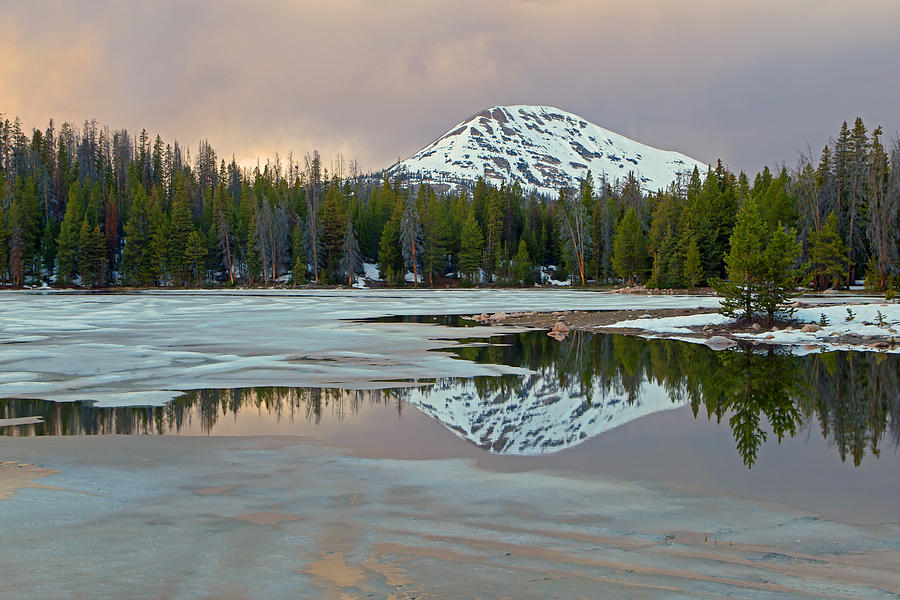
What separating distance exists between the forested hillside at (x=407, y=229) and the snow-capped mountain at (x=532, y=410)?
178 ft

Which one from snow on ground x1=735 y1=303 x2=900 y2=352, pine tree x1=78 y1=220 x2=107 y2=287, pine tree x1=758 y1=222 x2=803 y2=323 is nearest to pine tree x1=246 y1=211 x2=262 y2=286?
pine tree x1=78 y1=220 x2=107 y2=287

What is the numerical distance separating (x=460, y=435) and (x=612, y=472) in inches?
111

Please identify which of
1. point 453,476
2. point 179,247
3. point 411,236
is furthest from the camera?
point 179,247

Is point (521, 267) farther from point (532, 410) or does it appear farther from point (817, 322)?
point (532, 410)

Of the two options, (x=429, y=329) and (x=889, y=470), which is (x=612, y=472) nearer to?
(x=889, y=470)

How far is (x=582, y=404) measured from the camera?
14016mm

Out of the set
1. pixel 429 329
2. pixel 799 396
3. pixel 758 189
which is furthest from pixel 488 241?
pixel 799 396

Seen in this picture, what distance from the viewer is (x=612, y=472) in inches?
354

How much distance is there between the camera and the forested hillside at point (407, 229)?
68.2 m

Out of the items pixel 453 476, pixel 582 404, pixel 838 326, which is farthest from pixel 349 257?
pixel 453 476

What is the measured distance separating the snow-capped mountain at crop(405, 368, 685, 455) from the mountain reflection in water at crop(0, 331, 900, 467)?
0.02 meters

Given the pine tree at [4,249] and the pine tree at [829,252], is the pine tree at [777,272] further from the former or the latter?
the pine tree at [4,249]

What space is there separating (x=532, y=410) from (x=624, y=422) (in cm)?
173

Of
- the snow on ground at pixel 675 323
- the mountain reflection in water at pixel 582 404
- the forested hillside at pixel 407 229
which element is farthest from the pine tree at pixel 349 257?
the mountain reflection in water at pixel 582 404
